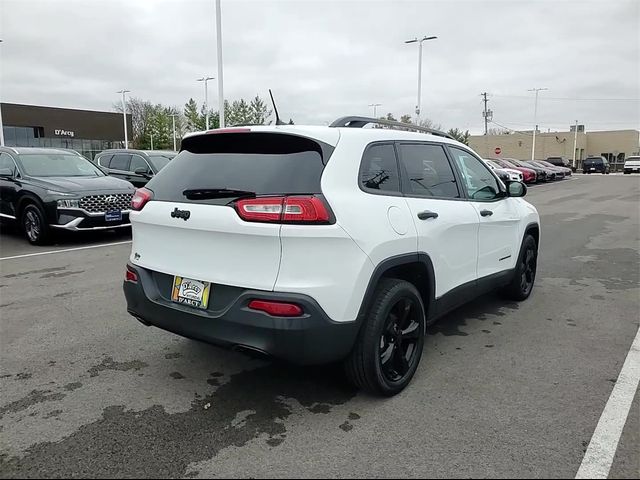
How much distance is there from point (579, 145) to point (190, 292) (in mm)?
79788

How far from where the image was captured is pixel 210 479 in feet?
8.34

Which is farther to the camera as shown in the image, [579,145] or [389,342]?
[579,145]

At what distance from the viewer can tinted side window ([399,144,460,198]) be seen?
149 inches

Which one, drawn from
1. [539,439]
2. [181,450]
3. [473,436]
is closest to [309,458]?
[181,450]

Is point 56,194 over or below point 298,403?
over

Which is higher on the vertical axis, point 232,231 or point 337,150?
point 337,150

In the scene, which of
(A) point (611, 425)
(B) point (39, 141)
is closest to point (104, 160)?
(A) point (611, 425)

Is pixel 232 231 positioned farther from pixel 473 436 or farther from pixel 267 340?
pixel 473 436

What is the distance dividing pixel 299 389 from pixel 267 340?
31.7 inches

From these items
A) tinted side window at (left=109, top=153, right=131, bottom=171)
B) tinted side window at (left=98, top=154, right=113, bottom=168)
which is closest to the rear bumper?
tinted side window at (left=109, top=153, right=131, bottom=171)

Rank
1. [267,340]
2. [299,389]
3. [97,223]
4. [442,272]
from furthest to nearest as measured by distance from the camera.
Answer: [97,223] → [442,272] → [299,389] → [267,340]

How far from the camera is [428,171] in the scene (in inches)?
159

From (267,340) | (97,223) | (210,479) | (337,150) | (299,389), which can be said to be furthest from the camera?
(97,223)

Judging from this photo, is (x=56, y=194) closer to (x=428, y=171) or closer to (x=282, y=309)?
(x=428, y=171)
